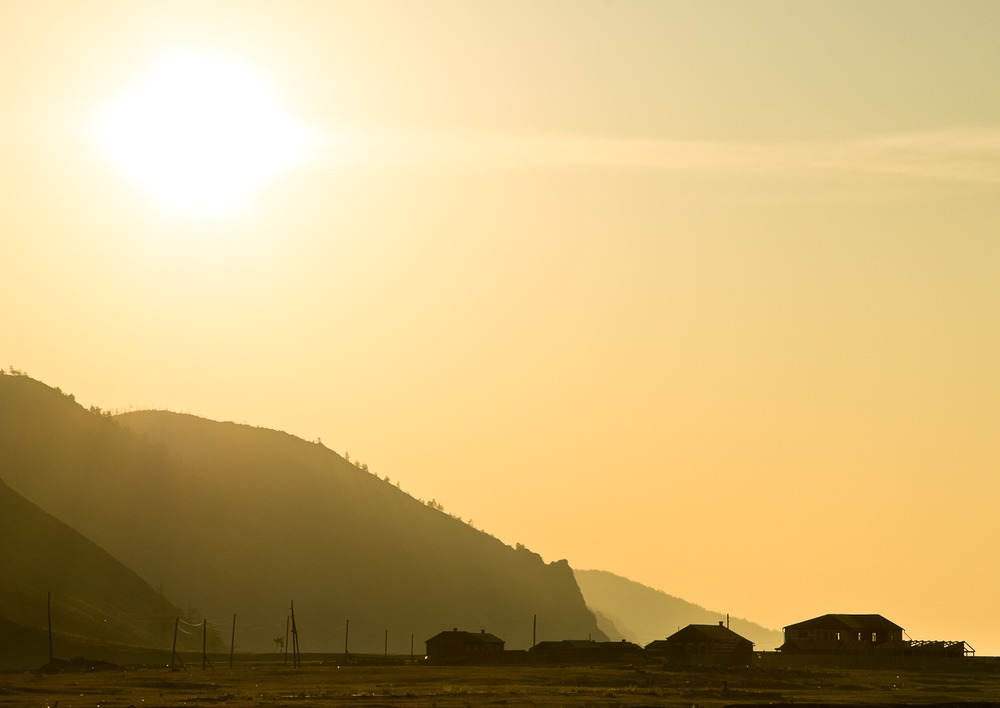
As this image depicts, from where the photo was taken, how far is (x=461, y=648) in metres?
156

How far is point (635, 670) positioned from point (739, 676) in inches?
434

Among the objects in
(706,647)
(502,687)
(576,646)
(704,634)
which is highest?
(704,634)

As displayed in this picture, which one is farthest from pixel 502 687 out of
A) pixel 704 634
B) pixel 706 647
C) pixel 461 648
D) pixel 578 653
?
pixel 461 648

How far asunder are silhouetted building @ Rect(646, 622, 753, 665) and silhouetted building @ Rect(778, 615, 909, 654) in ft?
21.2

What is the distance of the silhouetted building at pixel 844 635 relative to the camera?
148500 millimetres

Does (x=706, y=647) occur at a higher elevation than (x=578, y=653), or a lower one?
higher

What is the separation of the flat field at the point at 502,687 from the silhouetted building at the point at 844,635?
13.1 meters

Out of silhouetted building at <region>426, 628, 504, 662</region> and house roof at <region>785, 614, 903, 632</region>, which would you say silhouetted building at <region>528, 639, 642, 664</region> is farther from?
house roof at <region>785, 614, 903, 632</region>

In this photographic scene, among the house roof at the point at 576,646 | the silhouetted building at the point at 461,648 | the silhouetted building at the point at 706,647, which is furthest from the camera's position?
the house roof at the point at 576,646

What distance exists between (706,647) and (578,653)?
14.6m

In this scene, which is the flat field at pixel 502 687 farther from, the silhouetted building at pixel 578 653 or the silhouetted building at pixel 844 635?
the silhouetted building at pixel 578 653

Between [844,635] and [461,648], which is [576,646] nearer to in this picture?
[461,648]

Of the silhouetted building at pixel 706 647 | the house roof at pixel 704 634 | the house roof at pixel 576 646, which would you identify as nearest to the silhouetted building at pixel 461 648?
the house roof at pixel 576 646

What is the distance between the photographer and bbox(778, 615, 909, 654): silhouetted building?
14850 centimetres
